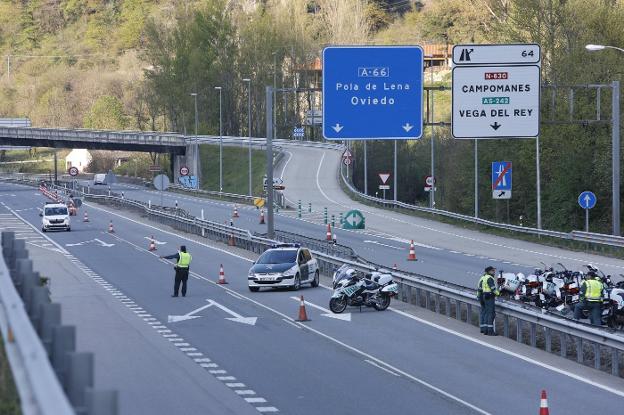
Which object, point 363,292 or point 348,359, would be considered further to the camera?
point 363,292

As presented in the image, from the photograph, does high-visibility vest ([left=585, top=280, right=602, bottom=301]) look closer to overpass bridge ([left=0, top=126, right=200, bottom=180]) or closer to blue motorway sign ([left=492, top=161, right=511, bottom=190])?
blue motorway sign ([left=492, top=161, right=511, bottom=190])

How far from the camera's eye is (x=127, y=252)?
5038 centimetres

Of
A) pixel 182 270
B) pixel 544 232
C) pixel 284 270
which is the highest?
pixel 182 270

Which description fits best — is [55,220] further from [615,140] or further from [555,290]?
[555,290]

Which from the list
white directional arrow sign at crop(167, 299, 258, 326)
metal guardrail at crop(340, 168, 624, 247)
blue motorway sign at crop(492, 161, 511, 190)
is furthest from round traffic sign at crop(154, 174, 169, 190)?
white directional arrow sign at crop(167, 299, 258, 326)

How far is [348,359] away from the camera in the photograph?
70.3 ft

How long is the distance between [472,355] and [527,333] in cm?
323

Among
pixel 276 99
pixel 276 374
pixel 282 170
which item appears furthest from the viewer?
pixel 276 99

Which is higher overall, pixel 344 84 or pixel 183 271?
pixel 344 84

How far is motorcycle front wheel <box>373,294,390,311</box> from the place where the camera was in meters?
29.2

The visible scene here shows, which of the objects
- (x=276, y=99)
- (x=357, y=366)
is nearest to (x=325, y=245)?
(x=357, y=366)

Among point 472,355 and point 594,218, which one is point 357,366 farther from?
point 594,218

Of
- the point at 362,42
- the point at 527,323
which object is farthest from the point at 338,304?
the point at 362,42

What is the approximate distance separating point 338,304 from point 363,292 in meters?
0.71
